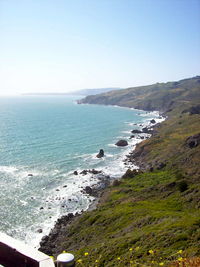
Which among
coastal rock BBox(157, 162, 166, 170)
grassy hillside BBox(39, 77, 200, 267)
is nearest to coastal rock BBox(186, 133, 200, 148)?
grassy hillside BBox(39, 77, 200, 267)

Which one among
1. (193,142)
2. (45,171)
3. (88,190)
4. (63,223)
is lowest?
(63,223)

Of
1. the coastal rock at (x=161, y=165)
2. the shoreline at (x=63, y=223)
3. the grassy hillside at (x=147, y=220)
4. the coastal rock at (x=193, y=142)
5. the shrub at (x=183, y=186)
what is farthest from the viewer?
the coastal rock at (x=193, y=142)

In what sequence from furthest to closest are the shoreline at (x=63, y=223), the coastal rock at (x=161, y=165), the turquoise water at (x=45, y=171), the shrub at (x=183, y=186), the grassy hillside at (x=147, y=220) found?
the coastal rock at (x=161, y=165)
the shrub at (x=183, y=186)
the turquoise water at (x=45, y=171)
the shoreline at (x=63, y=223)
the grassy hillside at (x=147, y=220)

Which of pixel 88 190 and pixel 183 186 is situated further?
pixel 88 190

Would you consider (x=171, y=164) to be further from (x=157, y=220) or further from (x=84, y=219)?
(x=157, y=220)

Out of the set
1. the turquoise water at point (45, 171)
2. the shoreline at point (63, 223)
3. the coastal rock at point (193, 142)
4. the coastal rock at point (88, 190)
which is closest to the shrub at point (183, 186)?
the shoreline at point (63, 223)

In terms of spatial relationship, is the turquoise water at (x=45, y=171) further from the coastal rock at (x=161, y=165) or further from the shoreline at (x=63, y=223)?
the coastal rock at (x=161, y=165)

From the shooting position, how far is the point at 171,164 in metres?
63.9

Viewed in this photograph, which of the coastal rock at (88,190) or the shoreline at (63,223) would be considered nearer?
the shoreline at (63,223)

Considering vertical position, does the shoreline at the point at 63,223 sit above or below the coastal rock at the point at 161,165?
below

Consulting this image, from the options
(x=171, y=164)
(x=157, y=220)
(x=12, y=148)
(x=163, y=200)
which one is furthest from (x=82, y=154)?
(x=157, y=220)

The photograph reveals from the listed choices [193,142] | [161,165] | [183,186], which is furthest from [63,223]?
[193,142]

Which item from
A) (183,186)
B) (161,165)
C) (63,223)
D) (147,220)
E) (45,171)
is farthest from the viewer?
(45,171)

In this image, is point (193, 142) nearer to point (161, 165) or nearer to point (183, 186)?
point (161, 165)
